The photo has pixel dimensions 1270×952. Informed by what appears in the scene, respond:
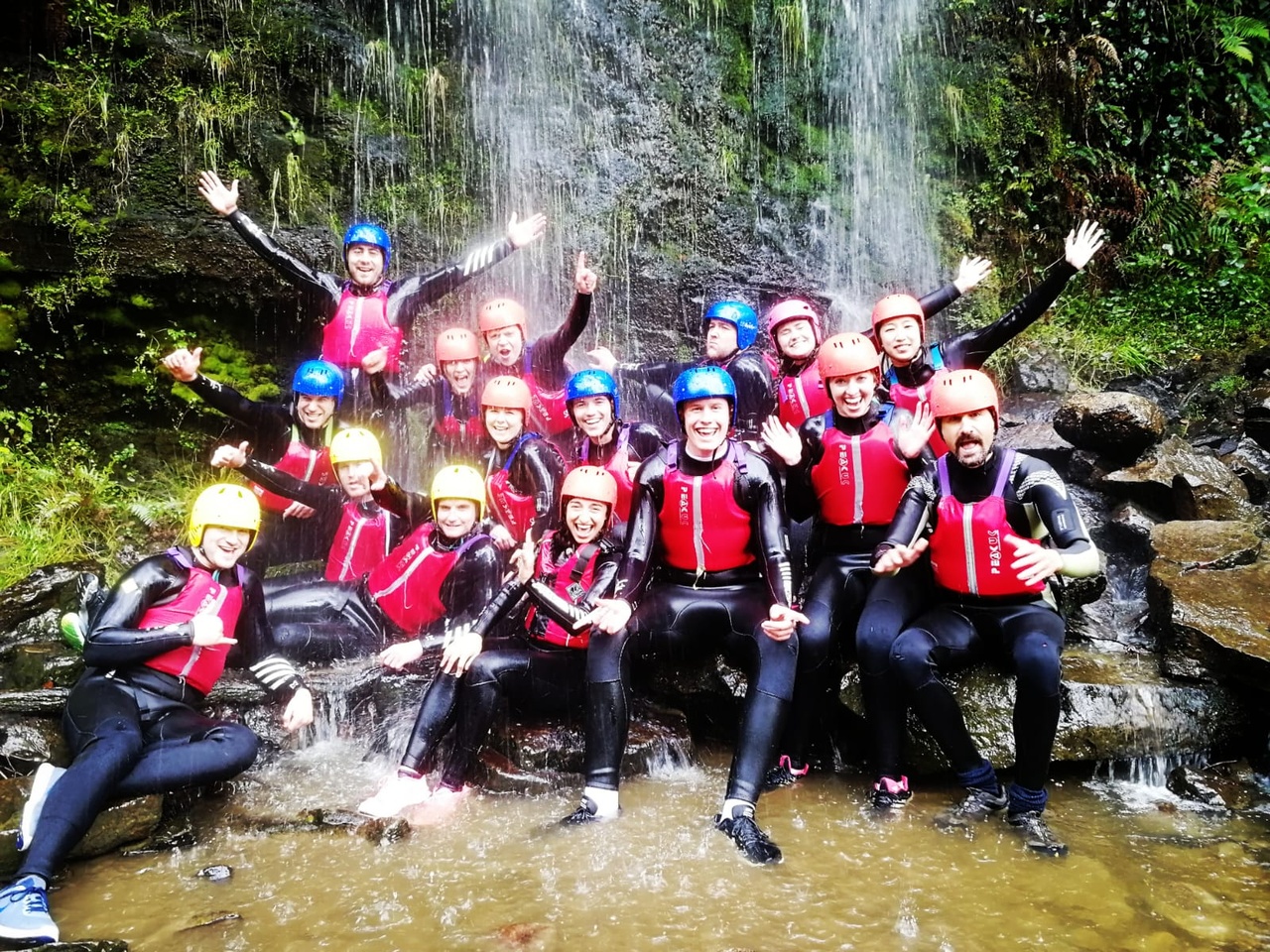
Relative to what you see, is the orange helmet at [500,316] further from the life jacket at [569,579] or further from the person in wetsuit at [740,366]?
the life jacket at [569,579]

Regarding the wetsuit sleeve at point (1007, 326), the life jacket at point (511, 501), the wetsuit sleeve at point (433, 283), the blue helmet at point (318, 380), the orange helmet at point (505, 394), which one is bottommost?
the life jacket at point (511, 501)

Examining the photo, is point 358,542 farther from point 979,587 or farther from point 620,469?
point 979,587

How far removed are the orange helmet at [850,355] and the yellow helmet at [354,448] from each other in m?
2.92

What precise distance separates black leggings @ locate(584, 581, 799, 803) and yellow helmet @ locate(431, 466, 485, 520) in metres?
1.26

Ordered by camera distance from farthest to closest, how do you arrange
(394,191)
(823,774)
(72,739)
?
(394,191)
(823,774)
(72,739)

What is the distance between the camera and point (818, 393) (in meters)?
5.98

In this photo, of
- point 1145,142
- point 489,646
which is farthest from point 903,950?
point 1145,142

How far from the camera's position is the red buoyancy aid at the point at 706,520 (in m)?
4.73

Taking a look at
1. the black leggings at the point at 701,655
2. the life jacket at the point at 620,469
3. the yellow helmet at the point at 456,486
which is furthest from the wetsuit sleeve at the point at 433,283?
the black leggings at the point at 701,655

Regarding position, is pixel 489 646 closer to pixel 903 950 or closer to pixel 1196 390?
pixel 903 950

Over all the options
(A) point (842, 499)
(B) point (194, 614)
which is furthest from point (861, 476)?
(B) point (194, 614)

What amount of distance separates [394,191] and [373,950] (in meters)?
7.55

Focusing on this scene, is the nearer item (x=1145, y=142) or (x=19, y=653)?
(x=19, y=653)

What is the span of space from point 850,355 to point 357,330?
3910mm
